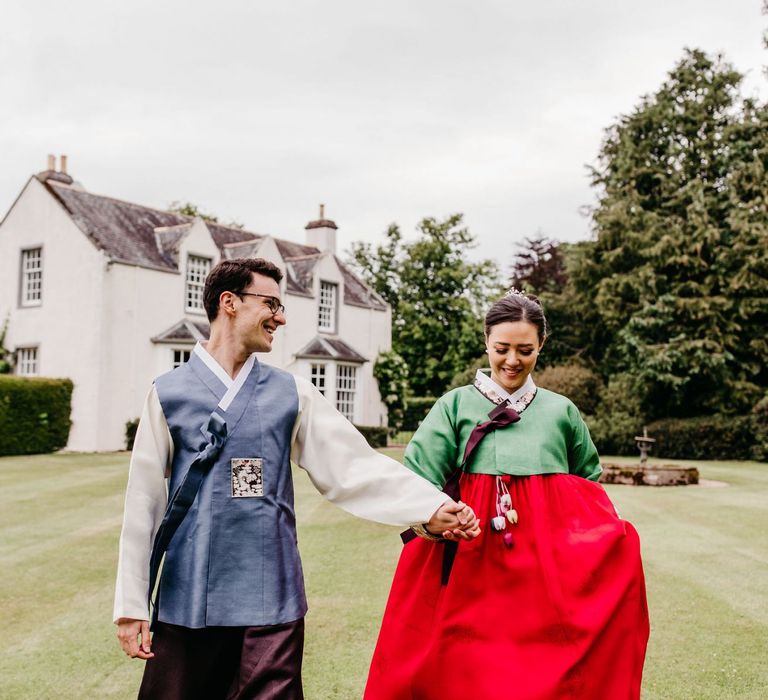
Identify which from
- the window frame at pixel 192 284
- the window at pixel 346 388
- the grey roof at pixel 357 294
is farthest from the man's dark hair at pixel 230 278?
the grey roof at pixel 357 294

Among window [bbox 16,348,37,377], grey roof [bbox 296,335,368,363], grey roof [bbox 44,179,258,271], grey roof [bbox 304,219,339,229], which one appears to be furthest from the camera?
grey roof [bbox 304,219,339,229]

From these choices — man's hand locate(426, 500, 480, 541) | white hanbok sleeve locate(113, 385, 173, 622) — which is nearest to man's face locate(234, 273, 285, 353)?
white hanbok sleeve locate(113, 385, 173, 622)

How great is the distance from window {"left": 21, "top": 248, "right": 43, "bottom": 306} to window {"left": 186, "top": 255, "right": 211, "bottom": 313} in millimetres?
4296

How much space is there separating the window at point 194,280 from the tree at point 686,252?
539 inches

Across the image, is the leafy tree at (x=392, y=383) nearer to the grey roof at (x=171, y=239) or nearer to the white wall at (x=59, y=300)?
the grey roof at (x=171, y=239)

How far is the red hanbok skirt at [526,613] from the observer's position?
330cm

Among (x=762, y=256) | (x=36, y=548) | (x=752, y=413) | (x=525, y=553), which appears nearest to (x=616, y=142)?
(x=762, y=256)

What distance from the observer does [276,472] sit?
2.93 meters

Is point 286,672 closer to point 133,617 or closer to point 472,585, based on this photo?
point 133,617

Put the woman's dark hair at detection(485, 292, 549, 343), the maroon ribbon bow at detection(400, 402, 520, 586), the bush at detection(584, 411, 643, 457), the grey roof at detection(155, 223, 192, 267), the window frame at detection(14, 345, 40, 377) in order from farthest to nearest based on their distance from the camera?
the bush at detection(584, 411, 643, 457) < the grey roof at detection(155, 223, 192, 267) < the window frame at detection(14, 345, 40, 377) < the woman's dark hair at detection(485, 292, 549, 343) < the maroon ribbon bow at detection(400, 402, 520, 586)

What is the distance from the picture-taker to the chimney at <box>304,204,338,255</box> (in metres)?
32.4

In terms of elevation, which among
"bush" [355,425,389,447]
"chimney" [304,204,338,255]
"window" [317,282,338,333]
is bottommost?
"bush" [355,425,389,447]

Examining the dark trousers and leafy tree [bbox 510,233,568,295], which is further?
leafy tree [bbox 510,233,568,295]

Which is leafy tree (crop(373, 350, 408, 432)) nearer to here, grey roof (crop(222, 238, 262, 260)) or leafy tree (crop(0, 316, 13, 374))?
grey roof (crop(222, 238, 262, 260))
